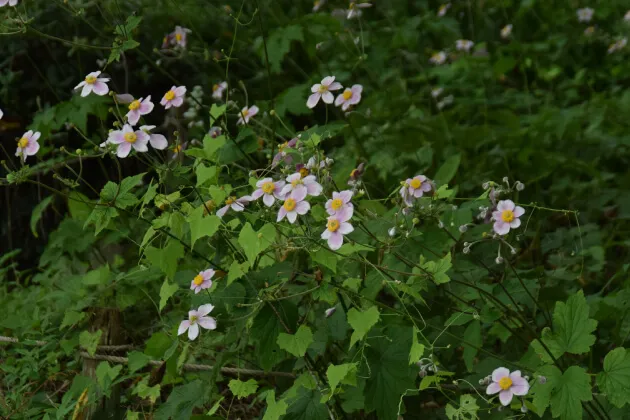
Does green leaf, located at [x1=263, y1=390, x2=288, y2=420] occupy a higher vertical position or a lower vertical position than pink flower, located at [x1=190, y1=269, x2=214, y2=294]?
lower

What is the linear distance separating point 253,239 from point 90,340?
3.28ft

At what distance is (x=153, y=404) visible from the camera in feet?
8.01

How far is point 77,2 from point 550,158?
215 centimetres

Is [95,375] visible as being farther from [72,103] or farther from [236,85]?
[236,85]

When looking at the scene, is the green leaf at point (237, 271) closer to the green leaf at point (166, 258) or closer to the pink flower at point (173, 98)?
the green leaf at point (166, 258)

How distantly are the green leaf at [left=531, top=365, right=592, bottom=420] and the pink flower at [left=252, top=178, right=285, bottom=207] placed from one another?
682 millimetres

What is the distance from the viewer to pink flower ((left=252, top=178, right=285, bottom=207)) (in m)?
1.73

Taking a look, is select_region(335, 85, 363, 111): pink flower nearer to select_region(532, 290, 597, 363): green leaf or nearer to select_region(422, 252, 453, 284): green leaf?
select_region(422, 252, 453, 284): green leaf

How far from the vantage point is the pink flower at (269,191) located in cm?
173

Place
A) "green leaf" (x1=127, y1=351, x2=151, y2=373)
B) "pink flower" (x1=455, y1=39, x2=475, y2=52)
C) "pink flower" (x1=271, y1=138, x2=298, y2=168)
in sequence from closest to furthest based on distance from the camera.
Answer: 1. "pink flower" (x1=271, y1=138, x2=298, y2=168)
2. "green leaf" (x1=127, y1=351, x2=151, y2=373)
3. "pink flower" (x1=455, y1=39, x2=475, y2=52)

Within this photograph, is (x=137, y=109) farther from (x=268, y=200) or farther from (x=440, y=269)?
(x=440, y=269)

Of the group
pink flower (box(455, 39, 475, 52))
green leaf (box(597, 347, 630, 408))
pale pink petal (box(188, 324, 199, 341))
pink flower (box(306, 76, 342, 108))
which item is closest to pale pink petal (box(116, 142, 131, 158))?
pale pink petal (box(188, 324, 199, 341))

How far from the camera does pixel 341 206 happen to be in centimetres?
167

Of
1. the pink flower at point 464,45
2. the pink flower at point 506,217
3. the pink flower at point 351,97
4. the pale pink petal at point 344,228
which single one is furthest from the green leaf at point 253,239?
the pink flower at point 464,45
